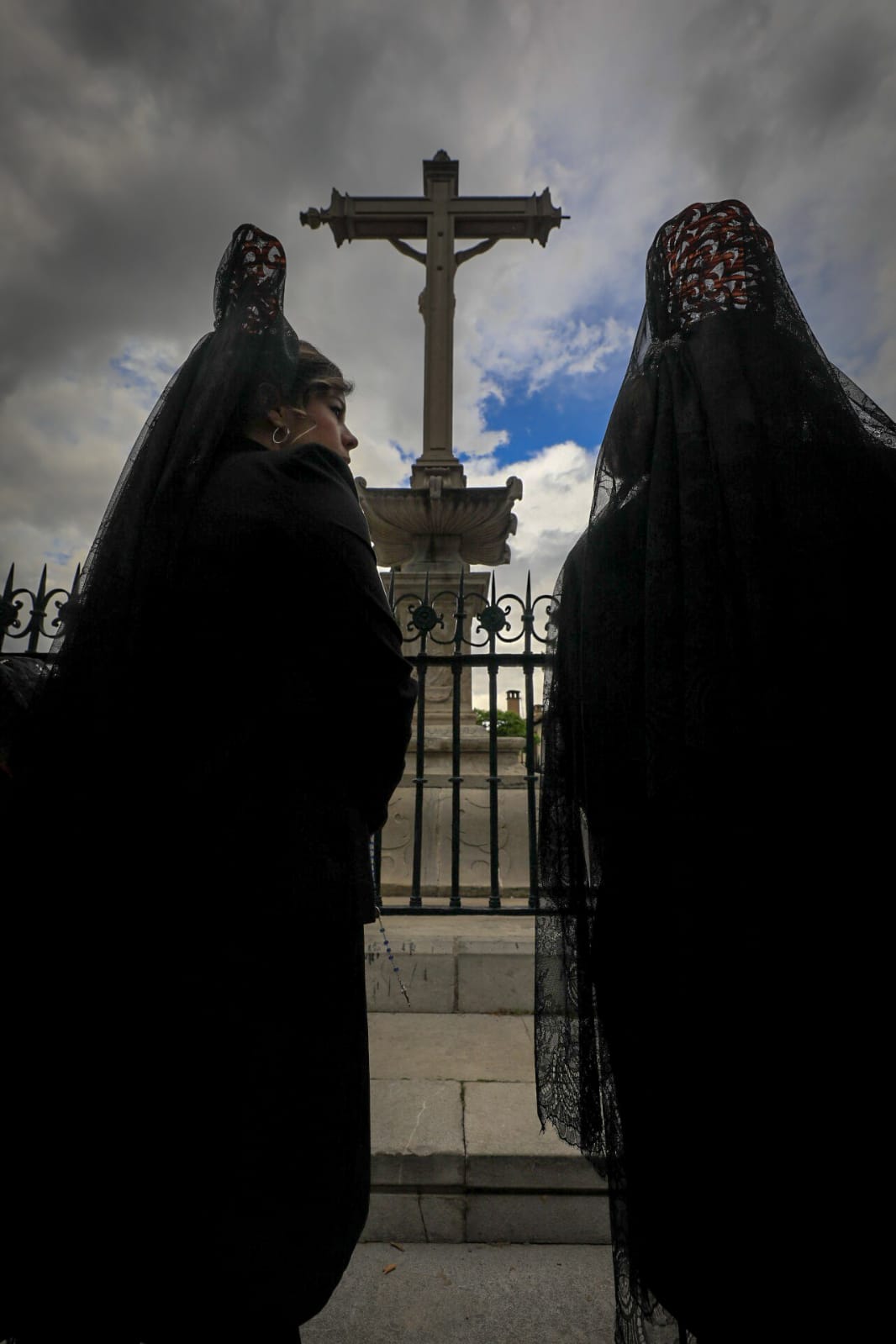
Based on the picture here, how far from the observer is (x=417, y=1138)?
213 cm

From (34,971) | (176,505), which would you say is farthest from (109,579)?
(34,971)

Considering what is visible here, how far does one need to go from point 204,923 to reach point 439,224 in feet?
25.5

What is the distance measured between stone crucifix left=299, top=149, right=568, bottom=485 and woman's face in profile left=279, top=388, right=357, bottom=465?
18.0ft

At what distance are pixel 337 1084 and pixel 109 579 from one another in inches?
38.1

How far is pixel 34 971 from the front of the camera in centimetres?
111

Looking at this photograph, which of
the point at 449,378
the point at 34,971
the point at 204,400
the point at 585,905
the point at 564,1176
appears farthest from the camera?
the point at 449,378

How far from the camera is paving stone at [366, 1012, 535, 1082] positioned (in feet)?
8.61

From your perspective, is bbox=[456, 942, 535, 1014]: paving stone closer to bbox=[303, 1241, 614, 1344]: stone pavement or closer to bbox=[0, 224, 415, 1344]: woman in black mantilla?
bbox=[303, 1241, 614, 1344]: stone pavement

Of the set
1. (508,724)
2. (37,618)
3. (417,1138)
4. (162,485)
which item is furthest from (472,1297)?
(508,724)

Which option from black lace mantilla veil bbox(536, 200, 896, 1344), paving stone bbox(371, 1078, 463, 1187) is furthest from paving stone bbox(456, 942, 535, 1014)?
black lace mantilla veil bbox(536, 200, 896, 1344)

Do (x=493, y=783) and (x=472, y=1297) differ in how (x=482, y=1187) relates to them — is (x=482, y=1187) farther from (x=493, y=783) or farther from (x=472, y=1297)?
(x=493, y=783)

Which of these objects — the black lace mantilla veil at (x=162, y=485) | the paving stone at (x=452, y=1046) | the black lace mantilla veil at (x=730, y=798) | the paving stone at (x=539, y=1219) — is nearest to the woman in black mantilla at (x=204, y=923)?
the black lace mantilla veil at (x=162, y=485)

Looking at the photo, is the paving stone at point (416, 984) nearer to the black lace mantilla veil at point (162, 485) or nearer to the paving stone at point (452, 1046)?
the paving stone at point (452, 1046)

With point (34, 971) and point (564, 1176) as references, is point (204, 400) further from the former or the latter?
point (564, 1176)
